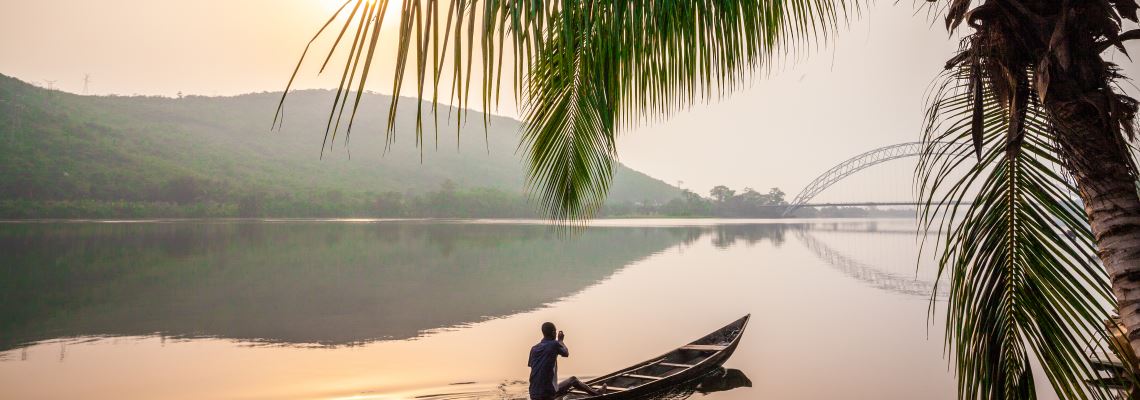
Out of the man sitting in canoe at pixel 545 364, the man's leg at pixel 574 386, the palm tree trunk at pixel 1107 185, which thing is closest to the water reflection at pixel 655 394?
the man's leg at pixel 574 386

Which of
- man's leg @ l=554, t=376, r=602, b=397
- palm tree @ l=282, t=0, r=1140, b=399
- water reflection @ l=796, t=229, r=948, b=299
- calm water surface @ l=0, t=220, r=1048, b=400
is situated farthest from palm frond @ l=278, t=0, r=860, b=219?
water reflection @ l=796, t=229, r=948, b=299

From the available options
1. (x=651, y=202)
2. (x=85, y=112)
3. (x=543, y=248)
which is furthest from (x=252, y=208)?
(x=651, y=202)

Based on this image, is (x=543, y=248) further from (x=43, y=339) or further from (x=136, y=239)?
(x=43, y=339)

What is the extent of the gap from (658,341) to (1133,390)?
1467 centimetres

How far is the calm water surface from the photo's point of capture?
12.3 metres

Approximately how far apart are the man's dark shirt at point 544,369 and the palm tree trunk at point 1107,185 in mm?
5641

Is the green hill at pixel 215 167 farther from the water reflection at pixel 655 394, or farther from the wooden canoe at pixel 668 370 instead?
the water reflection at pixel 655 394

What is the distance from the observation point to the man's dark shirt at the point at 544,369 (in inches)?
294

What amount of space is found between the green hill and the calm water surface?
86.6 ft

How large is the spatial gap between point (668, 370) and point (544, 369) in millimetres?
3398

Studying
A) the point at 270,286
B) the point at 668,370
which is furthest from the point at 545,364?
the point at 270,286

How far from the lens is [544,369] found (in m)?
7.54

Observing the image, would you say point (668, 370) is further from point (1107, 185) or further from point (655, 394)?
point (1107, 185)

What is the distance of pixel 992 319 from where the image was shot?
8.77ft
